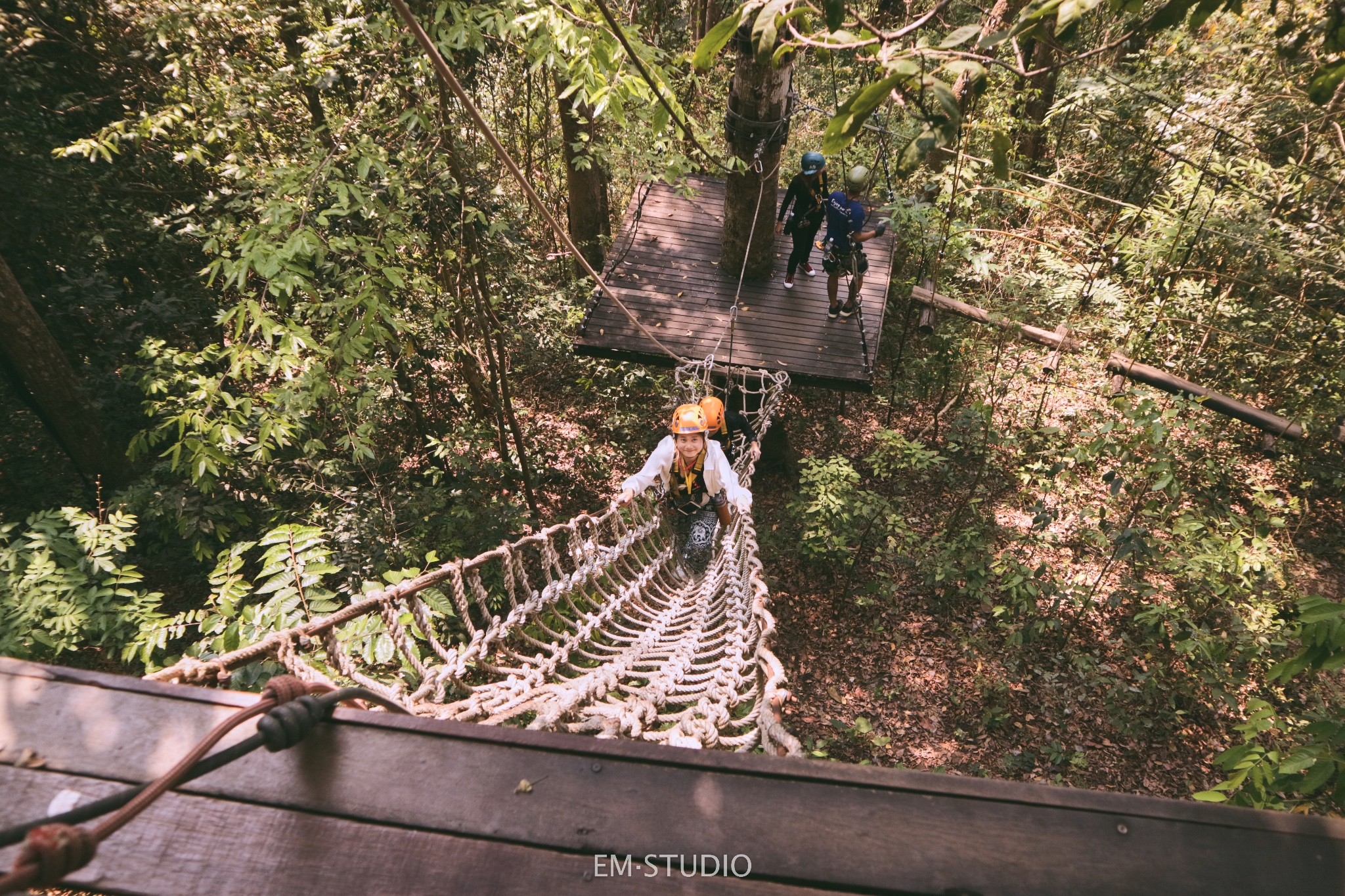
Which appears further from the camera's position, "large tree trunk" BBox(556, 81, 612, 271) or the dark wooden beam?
"large tree trunk" BBox(556, 81, 612, 271)

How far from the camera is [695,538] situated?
4277 mm

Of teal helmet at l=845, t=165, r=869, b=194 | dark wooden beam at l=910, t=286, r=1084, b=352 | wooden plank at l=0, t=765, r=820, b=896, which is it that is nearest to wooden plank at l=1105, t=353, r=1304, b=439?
dark wooden beam at l=910, t=286, r=1084, b=352

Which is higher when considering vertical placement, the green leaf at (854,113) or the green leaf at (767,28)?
the green leaf at (767,28)

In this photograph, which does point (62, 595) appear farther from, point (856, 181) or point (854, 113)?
point (856, 181)

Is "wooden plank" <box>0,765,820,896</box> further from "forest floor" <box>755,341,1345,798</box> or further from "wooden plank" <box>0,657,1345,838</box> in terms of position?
"forest floor" <box>755,341,1345,798</box>

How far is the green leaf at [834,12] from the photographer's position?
0.92m

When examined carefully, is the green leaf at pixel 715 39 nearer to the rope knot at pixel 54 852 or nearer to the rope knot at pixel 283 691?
the rope knot at pixel 283 691

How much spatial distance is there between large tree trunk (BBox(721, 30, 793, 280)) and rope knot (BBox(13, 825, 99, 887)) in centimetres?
458

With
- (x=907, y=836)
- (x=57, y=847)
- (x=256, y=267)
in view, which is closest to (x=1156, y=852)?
(x=907, y=836)

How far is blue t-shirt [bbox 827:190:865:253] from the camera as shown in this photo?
4.99 m

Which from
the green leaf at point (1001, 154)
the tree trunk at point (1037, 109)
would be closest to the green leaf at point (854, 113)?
the green leaf at point (1001, 154)

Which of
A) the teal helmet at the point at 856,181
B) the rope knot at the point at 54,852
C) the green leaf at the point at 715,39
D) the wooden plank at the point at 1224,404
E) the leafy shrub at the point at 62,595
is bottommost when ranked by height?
the leafy shrub at the point at 62,595

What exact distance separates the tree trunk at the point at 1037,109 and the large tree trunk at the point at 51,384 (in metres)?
8.61

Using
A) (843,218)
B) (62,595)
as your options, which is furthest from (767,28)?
(843,218)
